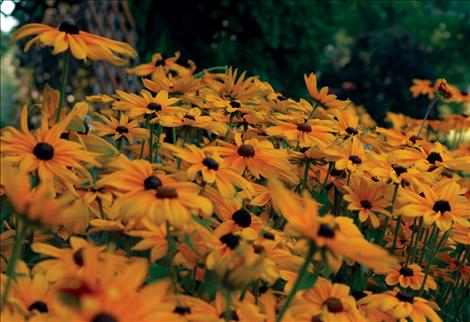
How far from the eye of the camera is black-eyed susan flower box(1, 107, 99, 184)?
1179 mm

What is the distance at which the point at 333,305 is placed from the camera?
118 centimetres

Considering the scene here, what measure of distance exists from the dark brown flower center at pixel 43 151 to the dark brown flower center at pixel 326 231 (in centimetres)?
52

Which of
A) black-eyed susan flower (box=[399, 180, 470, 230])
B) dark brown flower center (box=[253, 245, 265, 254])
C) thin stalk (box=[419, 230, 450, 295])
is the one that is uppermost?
black-eyed susan flower (box=[399, 180, 470, 230])

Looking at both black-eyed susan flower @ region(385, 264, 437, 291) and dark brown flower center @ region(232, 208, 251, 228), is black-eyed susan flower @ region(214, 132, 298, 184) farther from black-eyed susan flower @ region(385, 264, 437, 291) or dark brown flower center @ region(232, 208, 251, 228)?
black-eyed susan flower @ region(385, 264, 437, 291)

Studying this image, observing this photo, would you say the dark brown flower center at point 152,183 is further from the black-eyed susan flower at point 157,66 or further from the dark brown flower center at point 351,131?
the black-eyed susan flower at point 157,66

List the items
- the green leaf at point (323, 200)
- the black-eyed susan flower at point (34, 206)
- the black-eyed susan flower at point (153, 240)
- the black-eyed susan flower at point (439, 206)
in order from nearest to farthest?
the black-eyed susan flower at point (34, 206)
the black-eyed susan flower at point (153, 240)
the black-eyed susan flower at point (439, 206)
the green leaf at point (323, 200)

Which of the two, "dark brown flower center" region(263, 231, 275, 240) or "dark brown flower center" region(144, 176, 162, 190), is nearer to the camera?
"dark brown flower center" region(144, 176, 162, 190)

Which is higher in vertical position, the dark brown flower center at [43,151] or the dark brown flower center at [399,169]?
the dark brown flower center at [43,151]

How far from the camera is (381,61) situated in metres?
7.06

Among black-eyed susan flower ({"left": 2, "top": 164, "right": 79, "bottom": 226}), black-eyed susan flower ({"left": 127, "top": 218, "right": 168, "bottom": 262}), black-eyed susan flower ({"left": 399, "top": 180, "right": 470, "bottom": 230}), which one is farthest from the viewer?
black-eyed susan flower ({"left": 399, "top": 180, "right": 470, "bottom": 230})

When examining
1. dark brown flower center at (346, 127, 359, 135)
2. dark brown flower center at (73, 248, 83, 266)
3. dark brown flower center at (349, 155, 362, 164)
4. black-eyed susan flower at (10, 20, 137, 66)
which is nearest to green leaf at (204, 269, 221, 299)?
dark brown flower center at (73, 248, 83, 266)

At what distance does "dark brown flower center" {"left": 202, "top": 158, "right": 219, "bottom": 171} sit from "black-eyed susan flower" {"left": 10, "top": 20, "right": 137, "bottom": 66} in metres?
0.27

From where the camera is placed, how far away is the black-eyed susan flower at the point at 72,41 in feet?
4.20

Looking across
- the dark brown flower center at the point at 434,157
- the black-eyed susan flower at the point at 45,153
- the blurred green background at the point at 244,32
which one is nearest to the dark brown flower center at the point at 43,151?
the black-eyed susan flower at the point at 45,153
